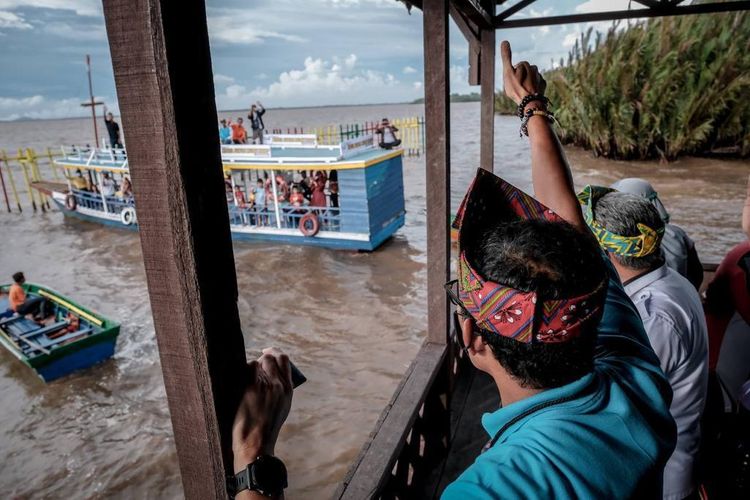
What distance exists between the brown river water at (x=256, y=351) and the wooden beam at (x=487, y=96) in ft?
11.8

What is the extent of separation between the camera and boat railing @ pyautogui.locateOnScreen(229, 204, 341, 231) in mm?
11633

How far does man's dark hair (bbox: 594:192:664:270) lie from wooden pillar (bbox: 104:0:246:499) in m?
1.48

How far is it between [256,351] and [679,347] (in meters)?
7.37

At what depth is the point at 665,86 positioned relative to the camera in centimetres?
1691

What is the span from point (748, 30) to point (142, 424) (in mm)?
20075

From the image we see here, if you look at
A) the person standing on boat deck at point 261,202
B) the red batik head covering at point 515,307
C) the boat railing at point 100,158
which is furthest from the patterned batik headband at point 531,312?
the boat railing at point 100,158

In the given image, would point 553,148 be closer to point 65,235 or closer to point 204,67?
point 204,67

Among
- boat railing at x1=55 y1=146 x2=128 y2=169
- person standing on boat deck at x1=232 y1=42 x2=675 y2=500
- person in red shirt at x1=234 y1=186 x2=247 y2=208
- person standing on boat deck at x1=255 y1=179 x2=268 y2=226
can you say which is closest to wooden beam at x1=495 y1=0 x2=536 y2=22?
person standing on boat deck at x1=232 y1=42 x2=675 y2=500

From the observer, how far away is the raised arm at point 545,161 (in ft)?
4.83

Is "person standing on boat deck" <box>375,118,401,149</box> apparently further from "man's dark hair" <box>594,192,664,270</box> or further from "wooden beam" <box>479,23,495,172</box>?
"man's dark hair" <box>594,192,664,270</box>

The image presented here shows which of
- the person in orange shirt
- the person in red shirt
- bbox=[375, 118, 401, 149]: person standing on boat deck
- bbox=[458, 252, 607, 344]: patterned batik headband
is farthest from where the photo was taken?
bbox=[375, 118, 401, 149]: person standing on boat deck

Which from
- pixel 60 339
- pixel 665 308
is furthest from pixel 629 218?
pixel 60 339

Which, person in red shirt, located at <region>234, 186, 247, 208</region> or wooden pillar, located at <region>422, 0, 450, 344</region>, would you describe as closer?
wooden pillar, located at <region>422, 0, 450, 344</region>

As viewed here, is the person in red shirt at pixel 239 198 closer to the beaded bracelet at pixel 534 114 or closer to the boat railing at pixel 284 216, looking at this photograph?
the boat railing at pixel 284 216
